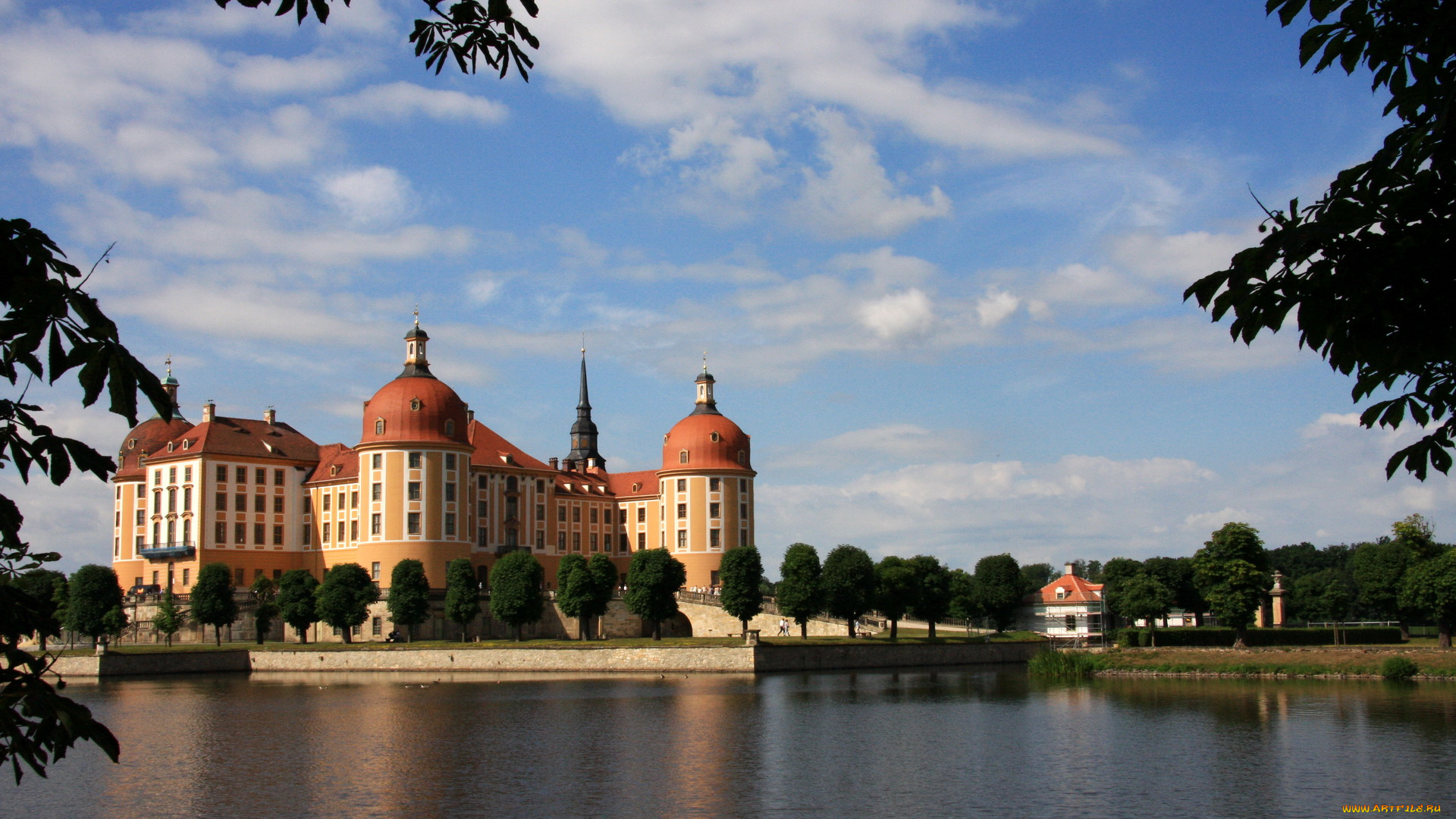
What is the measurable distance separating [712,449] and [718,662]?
28.1m

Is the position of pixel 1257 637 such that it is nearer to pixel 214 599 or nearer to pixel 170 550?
pixel 214 599

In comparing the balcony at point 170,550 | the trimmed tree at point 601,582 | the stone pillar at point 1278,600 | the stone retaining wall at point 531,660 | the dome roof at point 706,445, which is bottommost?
the stone retaining wall at point 531,660

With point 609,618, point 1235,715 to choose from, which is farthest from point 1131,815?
point 609,618

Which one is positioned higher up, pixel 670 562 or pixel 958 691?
pixel 670 562

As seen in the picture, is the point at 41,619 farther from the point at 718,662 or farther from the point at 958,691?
the point at 718,662

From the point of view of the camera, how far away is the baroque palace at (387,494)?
3140 inches

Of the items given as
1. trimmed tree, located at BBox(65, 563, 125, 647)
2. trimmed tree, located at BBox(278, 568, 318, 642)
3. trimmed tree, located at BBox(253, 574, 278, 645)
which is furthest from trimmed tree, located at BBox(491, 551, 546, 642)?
trimmed tree, located at BBox(65, 563, 125, 647)

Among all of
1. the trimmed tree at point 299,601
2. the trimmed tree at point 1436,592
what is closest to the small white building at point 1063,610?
the trimmed tree at point 1436,592

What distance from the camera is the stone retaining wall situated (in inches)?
2504

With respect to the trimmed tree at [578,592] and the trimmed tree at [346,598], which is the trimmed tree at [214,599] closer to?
the trimmed tree at [346,598]

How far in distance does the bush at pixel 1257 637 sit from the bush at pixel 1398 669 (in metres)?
13.8

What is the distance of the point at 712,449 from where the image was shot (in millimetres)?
89562

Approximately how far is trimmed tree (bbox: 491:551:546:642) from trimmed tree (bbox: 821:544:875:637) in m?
16.5

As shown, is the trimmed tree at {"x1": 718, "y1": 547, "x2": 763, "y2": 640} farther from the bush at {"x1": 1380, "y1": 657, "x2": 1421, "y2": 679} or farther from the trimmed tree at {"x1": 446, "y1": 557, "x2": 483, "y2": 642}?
the bush at {"x1": 1380, "y1": 657, "x2": 1421, "y2": 679}
